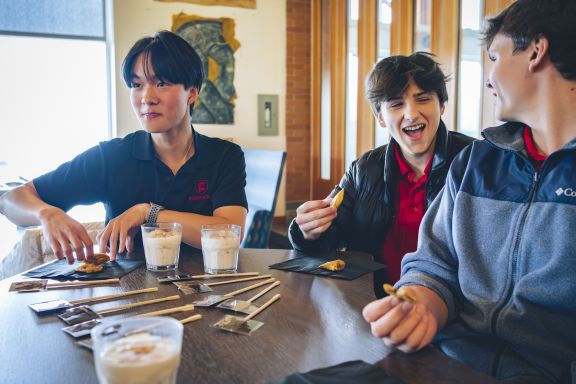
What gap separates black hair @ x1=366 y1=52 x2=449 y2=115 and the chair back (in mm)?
1437

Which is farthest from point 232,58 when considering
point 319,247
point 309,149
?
point 319,247

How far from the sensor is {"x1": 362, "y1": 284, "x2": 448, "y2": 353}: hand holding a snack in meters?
0.91

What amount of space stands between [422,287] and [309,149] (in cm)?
495

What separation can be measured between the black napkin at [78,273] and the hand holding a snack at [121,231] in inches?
2.0

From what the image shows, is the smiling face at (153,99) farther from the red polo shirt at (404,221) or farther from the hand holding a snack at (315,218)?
the red polo shirt at (404,221)

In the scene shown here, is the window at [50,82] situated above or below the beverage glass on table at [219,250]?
above

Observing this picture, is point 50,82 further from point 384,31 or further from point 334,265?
point 334,265

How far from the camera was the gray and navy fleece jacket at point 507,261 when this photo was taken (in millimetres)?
1056

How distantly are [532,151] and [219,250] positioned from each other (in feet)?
2.82

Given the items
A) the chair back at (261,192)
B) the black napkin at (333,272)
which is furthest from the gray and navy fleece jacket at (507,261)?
the chair back at (261,192)

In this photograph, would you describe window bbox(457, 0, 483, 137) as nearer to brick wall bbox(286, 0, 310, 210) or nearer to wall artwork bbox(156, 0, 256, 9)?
brick wall bbox(286, 0, 310, 210)

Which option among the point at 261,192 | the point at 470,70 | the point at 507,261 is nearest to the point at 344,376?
the point at 507,261

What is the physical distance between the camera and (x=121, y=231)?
152 cm

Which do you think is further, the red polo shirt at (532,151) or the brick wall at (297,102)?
the brick wall at (297,102)
